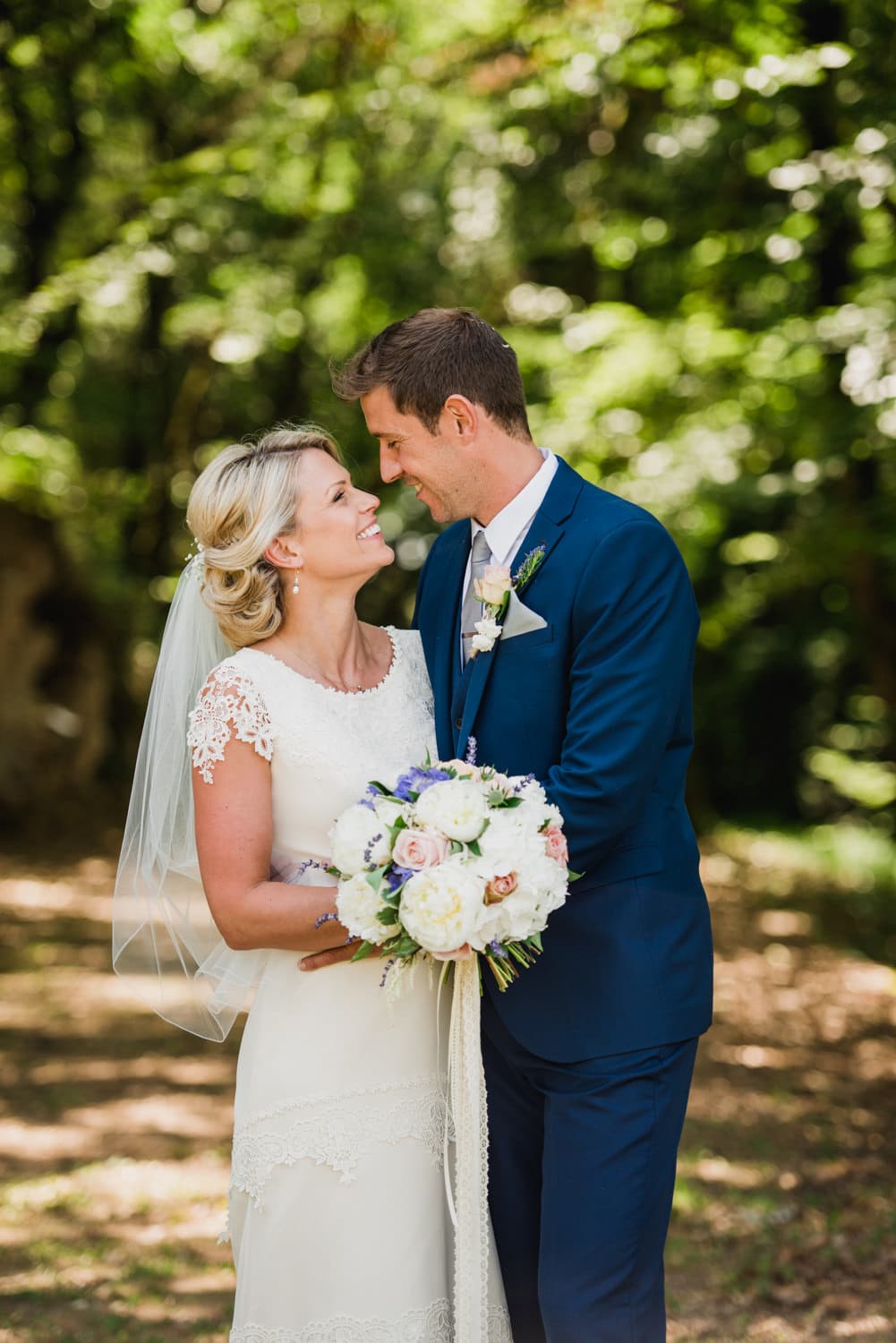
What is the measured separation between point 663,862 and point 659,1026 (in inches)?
12.9

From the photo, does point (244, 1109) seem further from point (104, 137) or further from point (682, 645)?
point (104, 137)

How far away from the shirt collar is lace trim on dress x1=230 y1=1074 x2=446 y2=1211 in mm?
1168

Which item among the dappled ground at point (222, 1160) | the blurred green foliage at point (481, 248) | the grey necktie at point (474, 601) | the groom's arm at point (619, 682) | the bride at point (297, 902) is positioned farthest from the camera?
the blurred green foliage at point (481, 248)

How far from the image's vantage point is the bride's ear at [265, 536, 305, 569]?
3104mm

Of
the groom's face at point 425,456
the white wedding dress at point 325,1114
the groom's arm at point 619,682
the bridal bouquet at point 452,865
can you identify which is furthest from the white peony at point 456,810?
the groom's face at point 425,456

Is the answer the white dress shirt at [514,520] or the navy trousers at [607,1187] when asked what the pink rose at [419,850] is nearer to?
the navy trousers at [607,1187]

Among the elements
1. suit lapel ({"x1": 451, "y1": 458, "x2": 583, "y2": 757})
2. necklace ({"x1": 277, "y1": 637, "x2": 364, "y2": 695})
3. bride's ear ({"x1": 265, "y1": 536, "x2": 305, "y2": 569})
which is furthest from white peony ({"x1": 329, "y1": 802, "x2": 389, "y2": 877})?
bride's ear ({"x1": 265, "y1": 536, "x2": 305, "y2": 569})

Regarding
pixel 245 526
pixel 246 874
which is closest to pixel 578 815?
pixel 246 874

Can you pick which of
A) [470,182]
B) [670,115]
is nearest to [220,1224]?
[670,115]

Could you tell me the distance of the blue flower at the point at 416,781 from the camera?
2.50 metres

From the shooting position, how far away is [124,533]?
14.3 metres

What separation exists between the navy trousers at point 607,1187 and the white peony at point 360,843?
69 cm

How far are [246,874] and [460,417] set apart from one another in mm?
1056

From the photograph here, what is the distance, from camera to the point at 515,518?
2.99 meters
